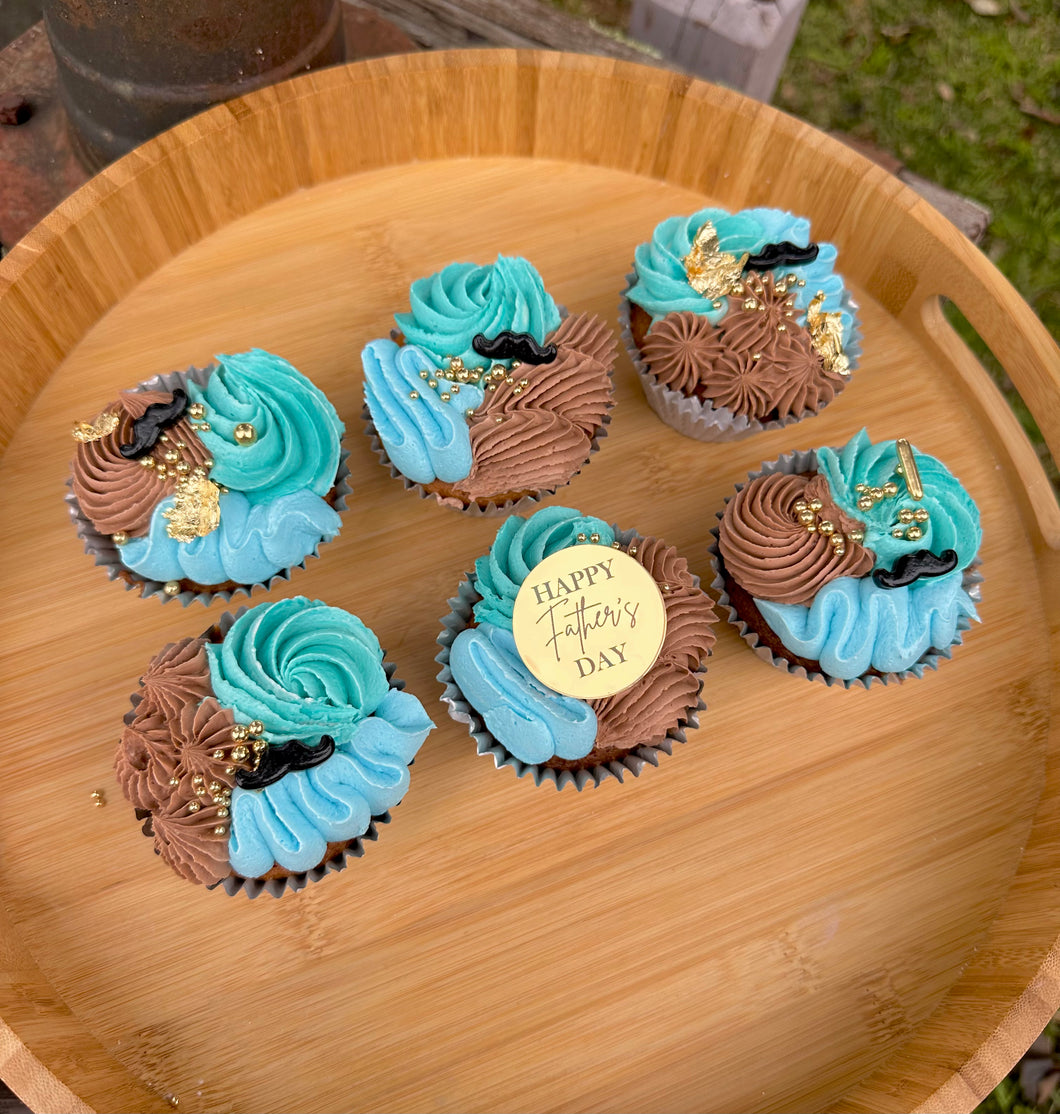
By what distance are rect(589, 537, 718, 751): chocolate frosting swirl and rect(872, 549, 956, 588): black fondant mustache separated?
1.64 feet

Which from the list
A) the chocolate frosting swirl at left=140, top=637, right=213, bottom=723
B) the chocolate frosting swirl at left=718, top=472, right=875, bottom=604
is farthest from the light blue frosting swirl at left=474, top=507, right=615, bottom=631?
the chocolate frosting swirl at left=140, top=637, right=213, bottom=723

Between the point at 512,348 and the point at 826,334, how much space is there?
40.8 inches

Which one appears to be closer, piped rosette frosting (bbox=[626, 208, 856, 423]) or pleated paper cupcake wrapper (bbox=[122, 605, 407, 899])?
pleated paper cupcake wrapper (bbox=[122, 605, 407, 899])

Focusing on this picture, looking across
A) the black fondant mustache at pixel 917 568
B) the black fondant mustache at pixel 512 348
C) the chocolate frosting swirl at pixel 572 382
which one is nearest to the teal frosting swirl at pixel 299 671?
the chocolate frosting swirl at pixel 572 382

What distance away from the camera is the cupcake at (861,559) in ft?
8.91

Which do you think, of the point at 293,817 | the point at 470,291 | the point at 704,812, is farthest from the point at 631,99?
the point at 293,817

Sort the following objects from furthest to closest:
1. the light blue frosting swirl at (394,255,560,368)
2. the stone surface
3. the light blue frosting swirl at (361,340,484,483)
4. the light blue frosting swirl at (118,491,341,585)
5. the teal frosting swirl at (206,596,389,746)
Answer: the stone surface < the light blue frosting swirl at (394,255,560,368) < the light blue frosting swirl at (361,340,484,483) < the light blue frosting swirl at (118,491,341,585) < the teal frosting swirl at (206,596,389,746)

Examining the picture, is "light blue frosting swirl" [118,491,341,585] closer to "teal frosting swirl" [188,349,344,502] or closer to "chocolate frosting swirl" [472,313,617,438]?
"teal frosting swirl" [188,349,344,502]

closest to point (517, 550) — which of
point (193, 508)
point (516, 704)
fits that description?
point (516, 704)

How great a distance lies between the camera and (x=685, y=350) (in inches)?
120

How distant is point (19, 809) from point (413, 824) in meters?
1.13

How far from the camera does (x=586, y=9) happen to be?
5.89 meters

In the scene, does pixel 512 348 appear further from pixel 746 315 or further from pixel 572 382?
pixel 746 315

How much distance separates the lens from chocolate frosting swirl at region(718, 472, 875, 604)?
2.74m
